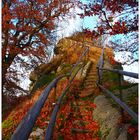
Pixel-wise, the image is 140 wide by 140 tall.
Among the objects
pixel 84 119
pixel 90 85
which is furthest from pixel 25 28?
pixel 84 119

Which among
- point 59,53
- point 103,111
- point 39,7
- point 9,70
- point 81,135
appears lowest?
point 81,135

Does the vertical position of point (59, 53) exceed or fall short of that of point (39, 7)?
it falls short

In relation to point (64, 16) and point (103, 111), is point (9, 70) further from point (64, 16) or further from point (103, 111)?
point (103, 111)

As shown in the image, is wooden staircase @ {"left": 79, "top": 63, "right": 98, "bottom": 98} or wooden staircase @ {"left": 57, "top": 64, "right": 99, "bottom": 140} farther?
wooden staircase @ {"left": 79, "top": 63, "right": 98, "bottom": 98}

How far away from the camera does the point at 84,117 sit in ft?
23.1

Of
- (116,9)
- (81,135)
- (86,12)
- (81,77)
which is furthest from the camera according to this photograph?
(81,77)

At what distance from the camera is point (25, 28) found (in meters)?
17.2

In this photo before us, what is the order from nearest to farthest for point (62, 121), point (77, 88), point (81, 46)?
point (62, 121)
point (77, 88)
point (81, 46)

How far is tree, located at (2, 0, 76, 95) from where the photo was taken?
54.3 ft

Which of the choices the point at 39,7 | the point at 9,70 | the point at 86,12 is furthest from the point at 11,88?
the point at 86,12

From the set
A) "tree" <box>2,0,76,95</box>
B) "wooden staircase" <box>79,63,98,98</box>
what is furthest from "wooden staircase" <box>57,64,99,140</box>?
"tree" <box>2,0,76,95</box>

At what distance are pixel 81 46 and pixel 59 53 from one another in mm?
2550

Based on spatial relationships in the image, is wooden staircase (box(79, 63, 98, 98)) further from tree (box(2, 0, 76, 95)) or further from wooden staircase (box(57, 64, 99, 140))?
tree (box(2, 0, 76, 95))

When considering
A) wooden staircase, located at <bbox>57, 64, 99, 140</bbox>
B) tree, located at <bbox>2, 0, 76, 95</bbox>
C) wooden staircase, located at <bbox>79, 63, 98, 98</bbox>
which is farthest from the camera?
tree, located at <bbox>2, 0, 76, 95</bbox>
